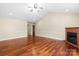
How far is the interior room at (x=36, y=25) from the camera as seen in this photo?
1846 millimetres

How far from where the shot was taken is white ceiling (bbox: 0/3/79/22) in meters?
1.83

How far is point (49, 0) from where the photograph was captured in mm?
1887

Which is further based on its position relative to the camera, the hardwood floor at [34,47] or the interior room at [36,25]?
the hardwood floor at [34,47]

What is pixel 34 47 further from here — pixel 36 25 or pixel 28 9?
Result: pixel 28 9

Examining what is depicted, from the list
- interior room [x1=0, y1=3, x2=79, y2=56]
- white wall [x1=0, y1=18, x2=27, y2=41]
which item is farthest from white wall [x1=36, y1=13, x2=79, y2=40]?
white wall [x1=0, y1=18, x2=27, y2=41]

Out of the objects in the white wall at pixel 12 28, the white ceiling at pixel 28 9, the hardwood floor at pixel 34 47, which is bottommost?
the hardwood floor at pixel 34 47

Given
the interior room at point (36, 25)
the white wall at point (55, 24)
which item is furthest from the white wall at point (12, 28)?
the white wall at point (55, 24)

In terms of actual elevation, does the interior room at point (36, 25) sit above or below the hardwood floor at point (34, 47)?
above

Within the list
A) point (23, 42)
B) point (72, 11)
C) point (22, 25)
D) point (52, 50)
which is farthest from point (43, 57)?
point (72, 11)

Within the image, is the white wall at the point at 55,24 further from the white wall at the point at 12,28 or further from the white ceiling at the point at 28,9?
the white wall at the point at 12,28

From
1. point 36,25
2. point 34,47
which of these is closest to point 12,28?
point 36,25

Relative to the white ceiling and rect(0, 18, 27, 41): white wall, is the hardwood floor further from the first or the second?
the white ceiling

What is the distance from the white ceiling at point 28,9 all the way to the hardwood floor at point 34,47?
12.0 inches

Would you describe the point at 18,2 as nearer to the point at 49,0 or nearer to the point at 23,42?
the point at 49,0
